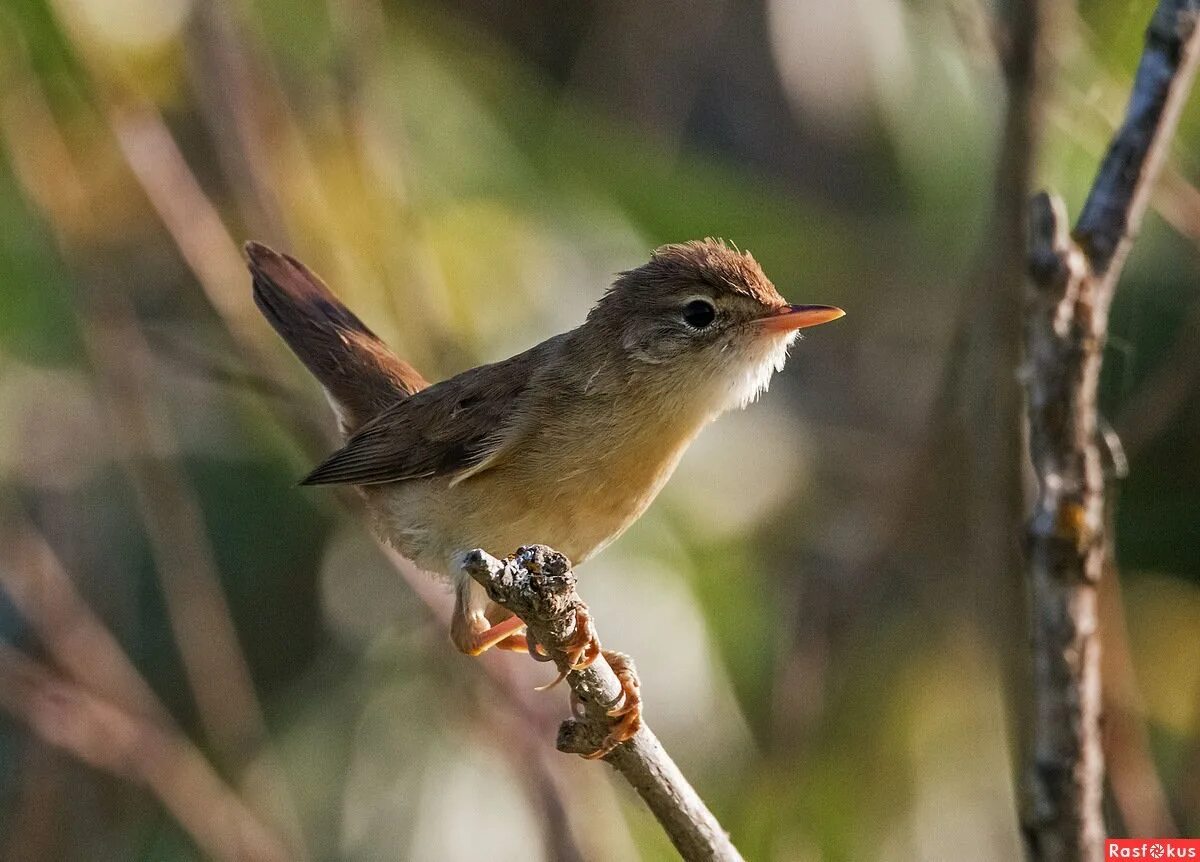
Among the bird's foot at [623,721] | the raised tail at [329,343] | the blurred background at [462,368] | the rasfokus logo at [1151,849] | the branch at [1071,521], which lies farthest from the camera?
the blurred background at [462,368]

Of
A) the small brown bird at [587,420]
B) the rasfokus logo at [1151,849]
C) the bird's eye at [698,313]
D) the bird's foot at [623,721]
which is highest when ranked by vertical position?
the bird's eye at [698,313]

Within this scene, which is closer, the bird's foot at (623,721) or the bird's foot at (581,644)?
the bird's foot at (581,644)

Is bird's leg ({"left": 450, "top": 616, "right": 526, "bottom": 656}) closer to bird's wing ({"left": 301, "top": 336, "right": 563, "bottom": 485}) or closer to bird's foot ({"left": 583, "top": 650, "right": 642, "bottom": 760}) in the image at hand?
bird's wing ({"left": 301, "top": 336, "right": 563, "bottom": 485})

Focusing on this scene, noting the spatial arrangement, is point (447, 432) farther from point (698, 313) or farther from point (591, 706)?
point (591, 706)

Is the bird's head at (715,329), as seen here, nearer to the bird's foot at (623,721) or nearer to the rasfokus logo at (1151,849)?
the bird's foot at (623,721)

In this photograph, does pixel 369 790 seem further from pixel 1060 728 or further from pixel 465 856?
pixel 1060 728

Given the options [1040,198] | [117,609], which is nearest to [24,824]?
[117,609]

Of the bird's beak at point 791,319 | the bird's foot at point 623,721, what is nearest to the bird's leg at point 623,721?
the bird's foot at point 623,721
